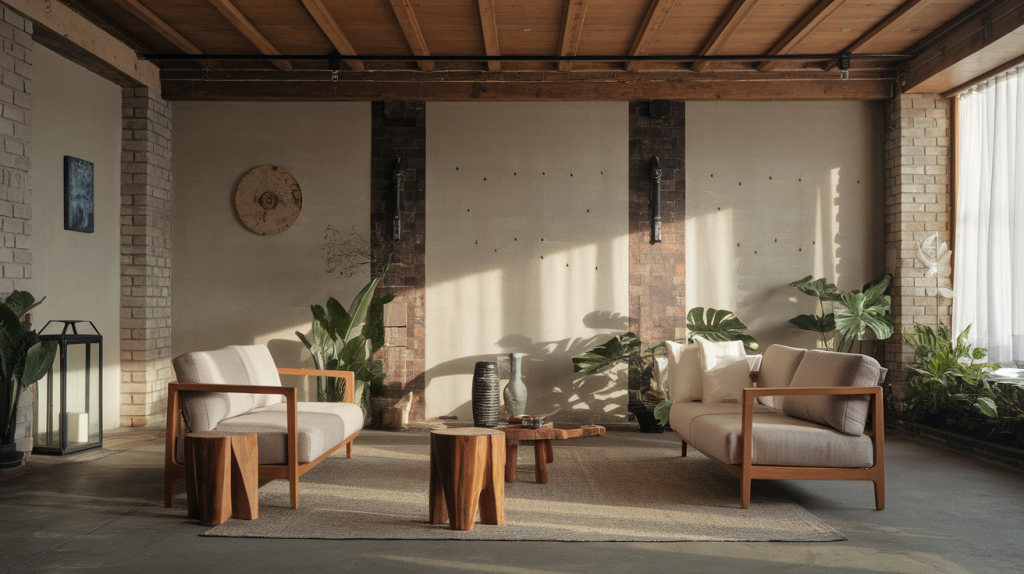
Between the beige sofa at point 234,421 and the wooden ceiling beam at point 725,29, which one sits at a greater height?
the wooden ceiling beam at point 725,29

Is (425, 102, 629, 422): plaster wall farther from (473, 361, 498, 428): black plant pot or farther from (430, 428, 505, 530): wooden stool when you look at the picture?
(430, 428, 505, 530): wooden stool

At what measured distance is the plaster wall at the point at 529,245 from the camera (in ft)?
22.8

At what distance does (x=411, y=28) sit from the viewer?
5.80 metres

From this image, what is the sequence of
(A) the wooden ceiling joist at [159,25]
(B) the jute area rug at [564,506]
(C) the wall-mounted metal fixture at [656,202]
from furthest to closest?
(C) the wall-mounted metal fixture at [656,202], (A) the wooden ceiling joist at [159,25], (B) the jute area rug at [564,506]

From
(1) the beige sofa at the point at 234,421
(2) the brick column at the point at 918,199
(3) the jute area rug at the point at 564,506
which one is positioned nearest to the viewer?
(3) the jute area rug at the point at 564,506

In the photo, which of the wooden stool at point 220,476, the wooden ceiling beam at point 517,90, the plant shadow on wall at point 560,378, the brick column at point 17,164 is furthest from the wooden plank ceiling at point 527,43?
the wooden stool at point 220,476

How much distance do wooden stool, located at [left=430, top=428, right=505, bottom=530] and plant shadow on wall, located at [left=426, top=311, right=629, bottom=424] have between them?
3377 millimetres

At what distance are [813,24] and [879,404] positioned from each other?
10.8ft

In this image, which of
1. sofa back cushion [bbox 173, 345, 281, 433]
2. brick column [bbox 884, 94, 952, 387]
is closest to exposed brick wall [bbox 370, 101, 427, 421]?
sofa back cushion [bbox 173, 345, 281, 433]

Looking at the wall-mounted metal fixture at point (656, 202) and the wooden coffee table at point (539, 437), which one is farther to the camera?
the wall-mounted metal fixture at point (656, 202)

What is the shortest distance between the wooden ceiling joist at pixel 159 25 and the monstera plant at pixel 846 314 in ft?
19.2

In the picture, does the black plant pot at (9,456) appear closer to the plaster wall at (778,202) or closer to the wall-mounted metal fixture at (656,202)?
the wall-mounted metal fixture at (656,202)

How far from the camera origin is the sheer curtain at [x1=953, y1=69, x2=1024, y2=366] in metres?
5.63

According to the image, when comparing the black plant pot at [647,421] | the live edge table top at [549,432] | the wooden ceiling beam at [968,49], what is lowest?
the black plant pot at [647,421]
